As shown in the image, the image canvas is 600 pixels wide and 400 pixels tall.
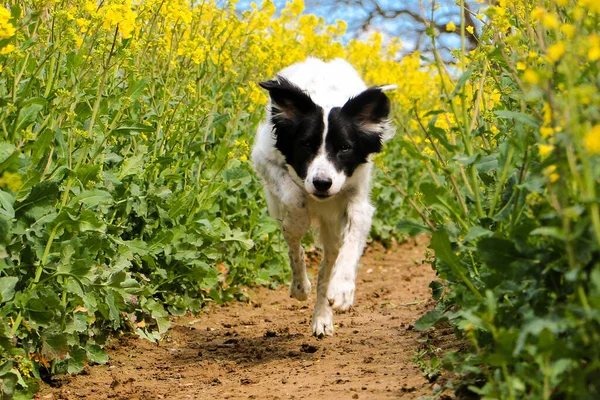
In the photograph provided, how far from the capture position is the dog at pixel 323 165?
200 inches

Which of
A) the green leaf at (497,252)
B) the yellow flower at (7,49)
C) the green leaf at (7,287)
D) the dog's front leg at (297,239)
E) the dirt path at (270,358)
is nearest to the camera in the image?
the green leaf at (497,252)

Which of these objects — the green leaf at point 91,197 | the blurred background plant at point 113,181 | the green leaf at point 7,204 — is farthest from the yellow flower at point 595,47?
the green leaf at point 91,197

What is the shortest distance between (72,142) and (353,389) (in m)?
1.66

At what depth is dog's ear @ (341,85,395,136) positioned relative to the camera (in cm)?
521

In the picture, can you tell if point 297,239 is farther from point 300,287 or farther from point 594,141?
point 594,141

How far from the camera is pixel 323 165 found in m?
4.95

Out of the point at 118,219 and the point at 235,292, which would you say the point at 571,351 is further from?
the point at 235,292

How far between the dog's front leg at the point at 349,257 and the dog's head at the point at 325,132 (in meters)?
0.25

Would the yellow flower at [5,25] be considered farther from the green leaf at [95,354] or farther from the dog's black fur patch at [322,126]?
Result: the dog's black fur patch at [322,126]

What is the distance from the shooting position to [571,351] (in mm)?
2100

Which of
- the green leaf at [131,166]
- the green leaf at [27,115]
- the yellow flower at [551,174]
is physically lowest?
the yellow flower at [551,174]

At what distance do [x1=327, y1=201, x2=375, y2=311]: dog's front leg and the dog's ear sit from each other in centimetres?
48

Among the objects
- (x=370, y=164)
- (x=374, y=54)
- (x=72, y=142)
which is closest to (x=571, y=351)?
(x=72, y=142)

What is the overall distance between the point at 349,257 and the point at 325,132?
771mm
